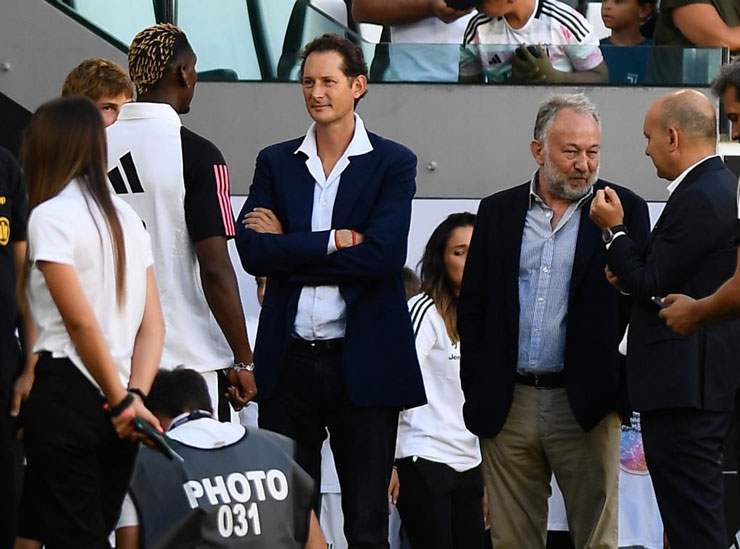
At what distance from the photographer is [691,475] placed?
16.5 feet

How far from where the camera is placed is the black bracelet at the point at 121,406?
412 cm

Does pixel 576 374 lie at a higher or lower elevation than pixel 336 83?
lower

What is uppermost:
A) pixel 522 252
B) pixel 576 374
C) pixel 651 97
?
pixel 651 97

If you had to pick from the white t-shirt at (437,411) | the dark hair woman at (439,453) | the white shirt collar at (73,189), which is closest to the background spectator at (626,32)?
the dark hair woman at (439,453)

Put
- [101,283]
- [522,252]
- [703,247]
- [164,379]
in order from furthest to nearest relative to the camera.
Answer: [522,252]
[703,247]
[164,379]
[101,283]

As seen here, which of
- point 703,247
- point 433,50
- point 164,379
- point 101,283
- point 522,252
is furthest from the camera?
point 433,50

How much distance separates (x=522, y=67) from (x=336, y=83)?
2.71m

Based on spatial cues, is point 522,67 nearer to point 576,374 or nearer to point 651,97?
point 651,97

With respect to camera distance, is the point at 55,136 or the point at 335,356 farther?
the point at 335,356

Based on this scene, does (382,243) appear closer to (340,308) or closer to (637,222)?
(340,308)

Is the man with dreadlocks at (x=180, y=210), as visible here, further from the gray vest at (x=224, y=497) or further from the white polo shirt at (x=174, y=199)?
the gray vest at (x=224, y=497)

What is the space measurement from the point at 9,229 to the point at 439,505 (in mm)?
2415

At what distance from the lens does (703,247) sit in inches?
200

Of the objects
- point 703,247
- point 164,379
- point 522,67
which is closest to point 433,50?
point 522,67
